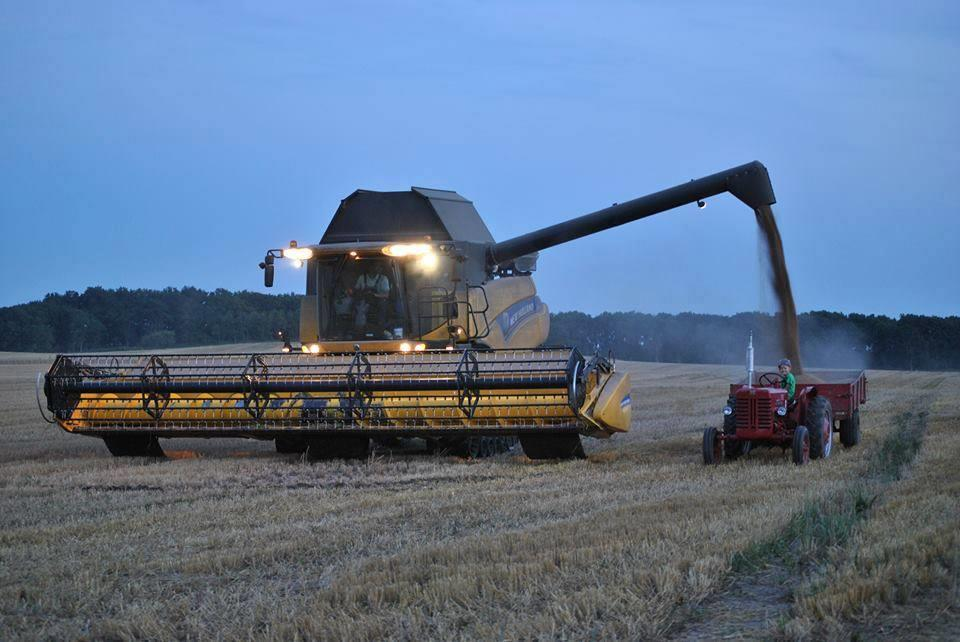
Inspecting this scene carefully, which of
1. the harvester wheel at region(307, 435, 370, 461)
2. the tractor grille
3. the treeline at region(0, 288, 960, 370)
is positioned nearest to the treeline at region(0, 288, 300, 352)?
the treeline at region(0, 288, 960, 370)

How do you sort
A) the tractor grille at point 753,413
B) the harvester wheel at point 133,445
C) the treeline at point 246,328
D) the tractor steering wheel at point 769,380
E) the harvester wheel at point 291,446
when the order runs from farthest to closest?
Result: the treeline at point 246,328, the harvester wheel at point 291,446, the harvester wheel at point 133,445, the tractor steering wheel at point 769,380, the tractor grille at point 753,413

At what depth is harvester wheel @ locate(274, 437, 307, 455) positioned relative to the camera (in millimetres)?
12510

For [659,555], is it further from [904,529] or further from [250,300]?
[250,300]

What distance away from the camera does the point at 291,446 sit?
1262 centimetres

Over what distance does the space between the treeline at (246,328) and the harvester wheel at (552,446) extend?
2566cm

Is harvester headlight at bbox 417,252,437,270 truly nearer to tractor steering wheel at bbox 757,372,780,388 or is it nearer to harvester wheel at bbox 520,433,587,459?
harvester wheel at bbox 520,433,587,459

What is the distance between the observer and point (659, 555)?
5773 mm

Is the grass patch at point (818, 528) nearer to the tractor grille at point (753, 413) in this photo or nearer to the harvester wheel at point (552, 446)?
the tractor grille at point (753, 413)

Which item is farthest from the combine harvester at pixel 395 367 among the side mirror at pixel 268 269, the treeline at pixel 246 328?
the treeline at pixel 246 328

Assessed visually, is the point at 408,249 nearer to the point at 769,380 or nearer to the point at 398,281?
the point at 398,281

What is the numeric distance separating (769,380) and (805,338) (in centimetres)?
2101

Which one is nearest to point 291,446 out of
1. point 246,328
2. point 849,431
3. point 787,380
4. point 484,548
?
point 787,380

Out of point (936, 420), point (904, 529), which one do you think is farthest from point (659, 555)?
point (936, 420)

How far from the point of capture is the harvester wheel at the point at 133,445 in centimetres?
1228
